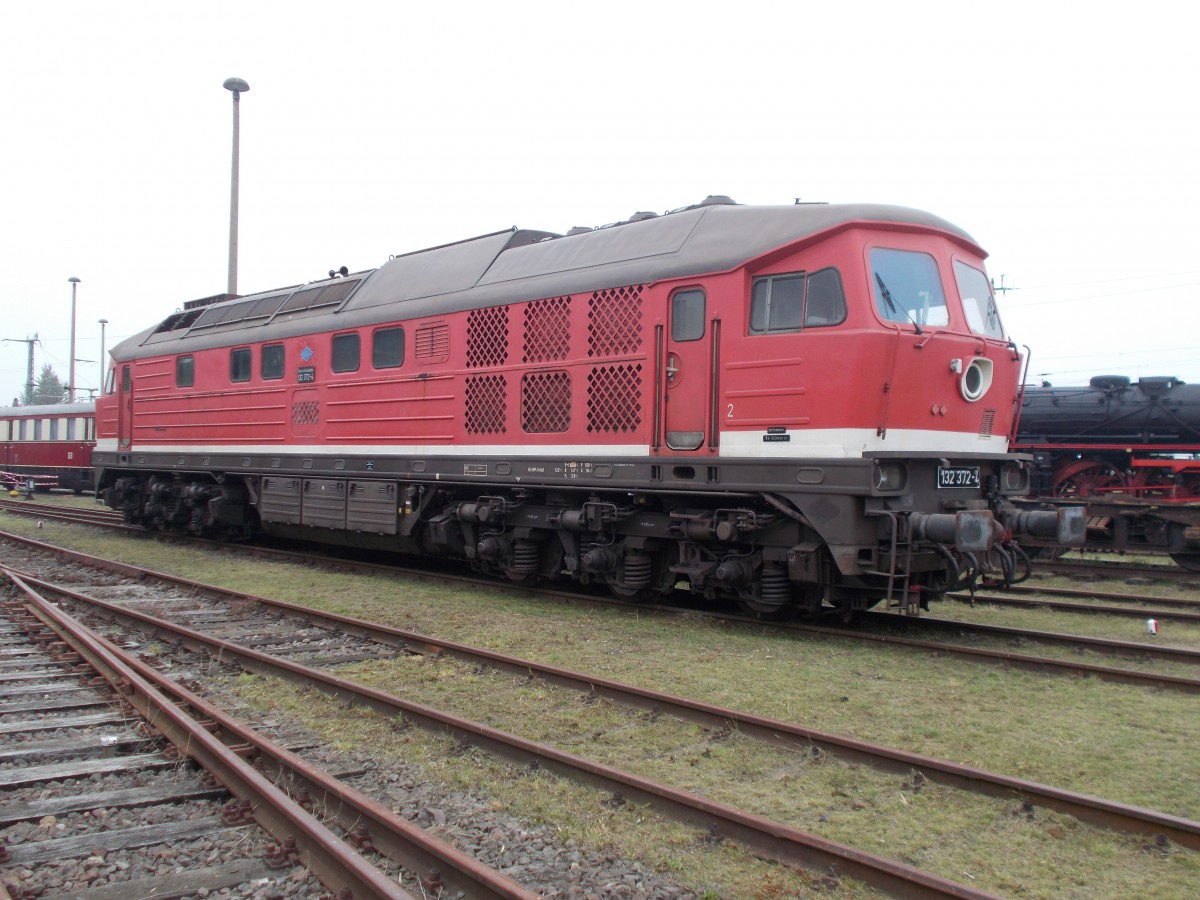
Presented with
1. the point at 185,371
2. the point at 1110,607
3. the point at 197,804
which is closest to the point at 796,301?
the point at 1110,607

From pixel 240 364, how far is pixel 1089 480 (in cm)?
1658

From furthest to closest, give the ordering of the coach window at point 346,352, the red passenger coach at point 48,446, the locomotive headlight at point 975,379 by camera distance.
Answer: the red passenger coach at point 48,446
the coach window at point 346,352
the locomotive headlight at point 975,379

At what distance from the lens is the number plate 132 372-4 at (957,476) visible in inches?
322

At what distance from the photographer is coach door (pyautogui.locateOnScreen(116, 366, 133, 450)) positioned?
59.6 ft

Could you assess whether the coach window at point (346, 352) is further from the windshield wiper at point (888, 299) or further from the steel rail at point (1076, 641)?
the steel rail at point (1076, 641)

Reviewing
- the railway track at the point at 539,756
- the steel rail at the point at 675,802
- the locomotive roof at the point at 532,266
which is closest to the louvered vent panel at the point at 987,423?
the locomotive roof at the point at 532,266

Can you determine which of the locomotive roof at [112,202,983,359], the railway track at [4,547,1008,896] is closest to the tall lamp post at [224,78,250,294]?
the locomotive roof at [112,202,983,359]

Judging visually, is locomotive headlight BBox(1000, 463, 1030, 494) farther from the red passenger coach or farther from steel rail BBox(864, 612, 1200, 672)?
the red passenger coach

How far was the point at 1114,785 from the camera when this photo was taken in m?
4.94

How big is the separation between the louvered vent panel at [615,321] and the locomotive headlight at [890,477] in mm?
2754

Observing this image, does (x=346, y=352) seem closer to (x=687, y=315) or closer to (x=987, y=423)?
(x=687, y=315)

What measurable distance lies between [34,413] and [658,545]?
34.9 metres

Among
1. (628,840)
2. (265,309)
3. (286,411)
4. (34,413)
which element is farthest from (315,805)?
(34,413)

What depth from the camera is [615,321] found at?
31.3 feet
